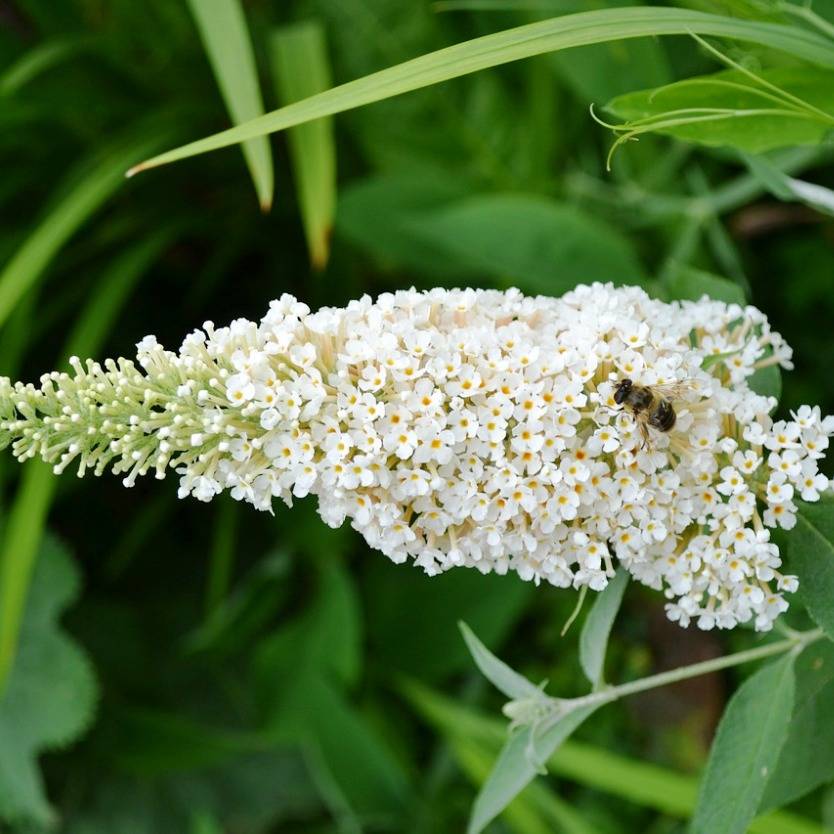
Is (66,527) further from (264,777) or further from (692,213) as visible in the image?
(692,213)

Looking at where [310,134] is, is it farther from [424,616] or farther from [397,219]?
[424,616]

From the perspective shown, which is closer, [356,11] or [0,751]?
[0,751]

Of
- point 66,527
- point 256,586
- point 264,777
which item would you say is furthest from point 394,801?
point 66,527

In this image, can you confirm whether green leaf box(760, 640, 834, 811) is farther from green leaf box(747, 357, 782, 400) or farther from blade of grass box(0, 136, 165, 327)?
blade of grass box(0, 136, 165, 327)

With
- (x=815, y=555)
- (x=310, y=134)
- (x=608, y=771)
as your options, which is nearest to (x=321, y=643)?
(x=608, y=771)

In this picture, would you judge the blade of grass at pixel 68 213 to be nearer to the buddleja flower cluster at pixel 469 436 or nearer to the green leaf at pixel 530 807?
the buddleja flower cluster at pixel 469 436

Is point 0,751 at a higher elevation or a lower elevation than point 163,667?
lower

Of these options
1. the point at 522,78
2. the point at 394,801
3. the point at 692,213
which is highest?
the point at 522,78

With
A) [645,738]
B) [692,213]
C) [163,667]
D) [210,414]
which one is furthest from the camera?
[163,667]

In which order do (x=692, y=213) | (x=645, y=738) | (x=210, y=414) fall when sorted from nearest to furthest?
1. (x=210, y=414)
2. (x=692, y=213)
3. (x=645, y=738)
